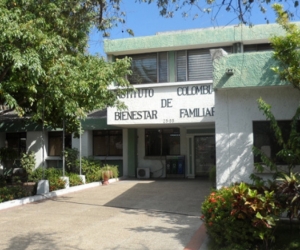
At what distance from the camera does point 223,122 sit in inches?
399

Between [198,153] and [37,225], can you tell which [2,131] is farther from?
[37,225]

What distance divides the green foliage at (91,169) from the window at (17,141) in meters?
5.08

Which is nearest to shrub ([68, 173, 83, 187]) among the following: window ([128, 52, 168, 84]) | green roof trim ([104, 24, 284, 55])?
window ([128, 52, 168, 84])

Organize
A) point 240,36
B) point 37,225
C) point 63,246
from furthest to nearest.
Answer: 1. point 240,36
2. point 37,225
3. point 63,246

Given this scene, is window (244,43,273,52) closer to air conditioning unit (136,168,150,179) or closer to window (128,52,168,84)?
window (128,52,168,84)

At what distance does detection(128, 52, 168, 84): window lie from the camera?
709 inches

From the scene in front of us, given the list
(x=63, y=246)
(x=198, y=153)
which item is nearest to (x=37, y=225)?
(x=63, y=246)

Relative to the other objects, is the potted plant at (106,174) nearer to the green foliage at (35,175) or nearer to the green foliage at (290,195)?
the green foliage at (35,175)

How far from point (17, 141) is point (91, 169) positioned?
6385 millimetres

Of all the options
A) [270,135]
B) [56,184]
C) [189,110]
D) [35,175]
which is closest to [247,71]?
[270,135]

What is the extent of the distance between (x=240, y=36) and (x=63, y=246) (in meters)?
11.8

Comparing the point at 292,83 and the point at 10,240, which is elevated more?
the point at 292,83

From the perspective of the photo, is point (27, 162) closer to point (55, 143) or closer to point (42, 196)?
point (55, 143)

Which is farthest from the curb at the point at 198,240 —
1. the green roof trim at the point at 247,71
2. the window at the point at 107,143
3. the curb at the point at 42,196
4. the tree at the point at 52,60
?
the window at the point at 107,143
